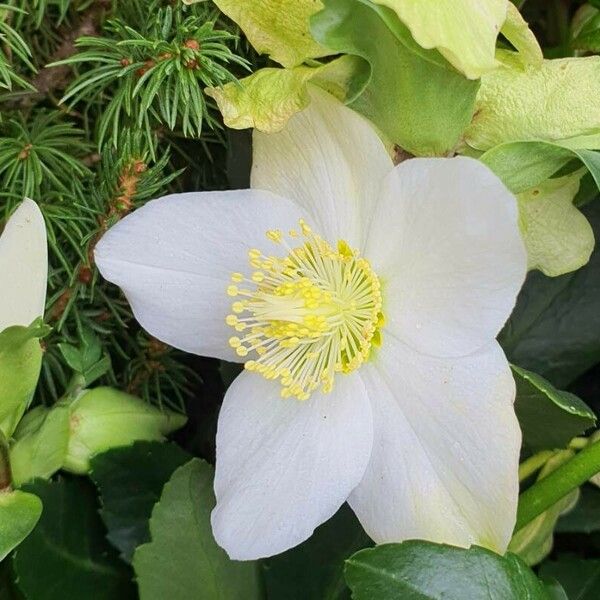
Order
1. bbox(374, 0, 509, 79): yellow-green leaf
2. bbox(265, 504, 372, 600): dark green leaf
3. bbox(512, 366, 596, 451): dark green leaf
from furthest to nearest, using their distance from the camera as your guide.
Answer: bbox(265, 504, 372, 600): dark green leaf
bbox(512, 366, 596, 451): dark green leaf
bbox(374, 0, 509, 79): yellow-green leaf

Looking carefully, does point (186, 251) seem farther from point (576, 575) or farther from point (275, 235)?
point (576, 575)

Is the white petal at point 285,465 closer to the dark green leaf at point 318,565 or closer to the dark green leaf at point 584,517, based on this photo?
the dark green leaf at point 318,565

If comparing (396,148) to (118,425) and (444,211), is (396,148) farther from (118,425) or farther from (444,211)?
(118,425)

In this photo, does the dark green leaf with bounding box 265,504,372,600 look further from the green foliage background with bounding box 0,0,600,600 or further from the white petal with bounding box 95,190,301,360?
the white petal with bounding box 95,190,301,360

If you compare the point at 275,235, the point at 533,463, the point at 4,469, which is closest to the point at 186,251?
the point at 275,235

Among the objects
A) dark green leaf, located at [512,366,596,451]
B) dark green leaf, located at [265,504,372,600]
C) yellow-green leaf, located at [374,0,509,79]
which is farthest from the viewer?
dark green leaf, located at [265,504,372,600]

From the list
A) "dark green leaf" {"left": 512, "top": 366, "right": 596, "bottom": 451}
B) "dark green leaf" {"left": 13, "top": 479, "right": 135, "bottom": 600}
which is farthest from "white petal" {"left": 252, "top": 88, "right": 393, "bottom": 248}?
"dark green leaf" {"left": 13, "top": 479, "right": 135, "bottom": 600}
